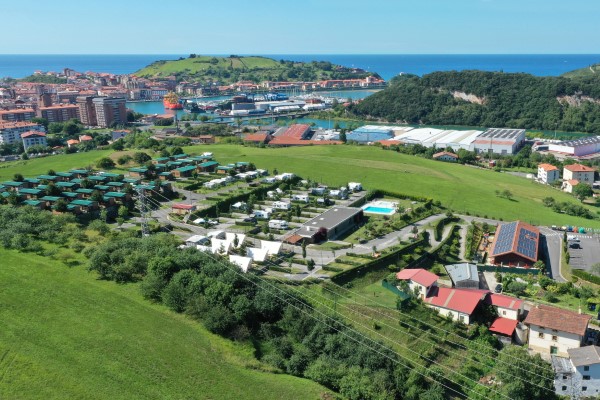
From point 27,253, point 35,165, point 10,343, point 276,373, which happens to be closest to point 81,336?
point 10,343

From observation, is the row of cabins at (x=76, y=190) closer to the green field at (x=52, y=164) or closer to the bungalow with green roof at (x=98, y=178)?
the bungalow with green roof at (x=98, y=178)

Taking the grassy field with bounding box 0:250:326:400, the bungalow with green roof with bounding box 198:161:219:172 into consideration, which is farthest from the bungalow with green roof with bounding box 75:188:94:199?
the grassy field with bounding box 0:250:326:400

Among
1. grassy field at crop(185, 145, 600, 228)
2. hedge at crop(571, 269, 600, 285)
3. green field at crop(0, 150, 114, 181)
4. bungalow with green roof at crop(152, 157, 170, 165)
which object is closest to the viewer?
hedge at crop(571, 269, 600, 285)

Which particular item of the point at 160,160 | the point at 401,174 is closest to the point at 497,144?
the point at 401,174

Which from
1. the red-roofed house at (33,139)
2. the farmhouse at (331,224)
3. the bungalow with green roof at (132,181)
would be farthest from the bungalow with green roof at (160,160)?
the red-roofed house at (33,139)

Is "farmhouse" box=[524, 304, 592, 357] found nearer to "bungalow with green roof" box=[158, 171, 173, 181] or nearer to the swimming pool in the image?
the swimming pool

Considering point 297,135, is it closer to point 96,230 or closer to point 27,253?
point 96,230

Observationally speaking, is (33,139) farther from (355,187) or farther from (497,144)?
(497,144)
